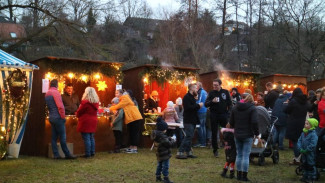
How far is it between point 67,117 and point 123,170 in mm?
3143

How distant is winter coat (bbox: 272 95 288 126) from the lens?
424 inches

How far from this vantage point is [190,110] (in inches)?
353

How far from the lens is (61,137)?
9.11 metres

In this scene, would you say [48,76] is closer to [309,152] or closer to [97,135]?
[97,135]

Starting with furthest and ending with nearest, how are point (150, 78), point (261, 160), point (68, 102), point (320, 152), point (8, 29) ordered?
1. point (8, 29)
2. point (150, 78)
3. point (68, 102)
4. point (261, 160)
5. point (320, 152)

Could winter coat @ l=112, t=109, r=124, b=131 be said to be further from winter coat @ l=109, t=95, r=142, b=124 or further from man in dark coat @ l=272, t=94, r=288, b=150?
man in dark coat @ l=272, t=94, r=288, b=150

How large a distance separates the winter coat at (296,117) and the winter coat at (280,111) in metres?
2.43

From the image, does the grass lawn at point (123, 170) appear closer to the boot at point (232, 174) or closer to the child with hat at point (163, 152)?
the boot at point (232, 174)

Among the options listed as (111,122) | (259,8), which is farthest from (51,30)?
(259,8)

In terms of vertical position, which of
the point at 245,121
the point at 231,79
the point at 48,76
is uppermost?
the point at 231,79

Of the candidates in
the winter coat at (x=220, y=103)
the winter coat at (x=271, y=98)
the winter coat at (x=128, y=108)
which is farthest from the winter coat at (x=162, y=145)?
the winter coat at (x=271, y=98)

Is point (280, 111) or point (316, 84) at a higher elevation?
point (316, 84)

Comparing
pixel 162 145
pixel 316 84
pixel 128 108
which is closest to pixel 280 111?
pixel 128 108

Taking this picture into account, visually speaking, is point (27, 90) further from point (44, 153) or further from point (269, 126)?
point (269, 126)
